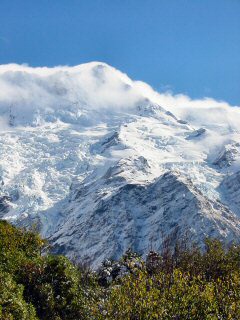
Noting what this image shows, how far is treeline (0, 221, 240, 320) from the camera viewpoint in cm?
5228

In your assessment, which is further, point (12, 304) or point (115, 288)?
point (115, 288)

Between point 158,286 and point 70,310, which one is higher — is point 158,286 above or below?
above

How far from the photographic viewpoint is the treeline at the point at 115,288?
52281 mm

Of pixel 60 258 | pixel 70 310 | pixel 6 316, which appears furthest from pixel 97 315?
pixel 60 258

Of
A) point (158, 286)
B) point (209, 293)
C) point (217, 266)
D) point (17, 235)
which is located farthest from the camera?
point (17, 235)

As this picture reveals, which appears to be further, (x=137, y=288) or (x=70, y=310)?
(x=70, y=310)

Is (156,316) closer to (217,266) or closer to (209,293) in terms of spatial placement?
(209,293)

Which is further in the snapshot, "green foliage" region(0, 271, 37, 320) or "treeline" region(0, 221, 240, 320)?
"green foliage" region(0, 271, 37, 320)

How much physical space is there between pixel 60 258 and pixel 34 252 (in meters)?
13.5

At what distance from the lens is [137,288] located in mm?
53250

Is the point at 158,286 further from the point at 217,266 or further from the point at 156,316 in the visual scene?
the point at 217,266

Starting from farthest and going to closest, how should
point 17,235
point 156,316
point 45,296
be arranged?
point 17,235
point 45,296
point 156,316

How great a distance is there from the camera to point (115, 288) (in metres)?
57.4

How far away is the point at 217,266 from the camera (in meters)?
81.1
